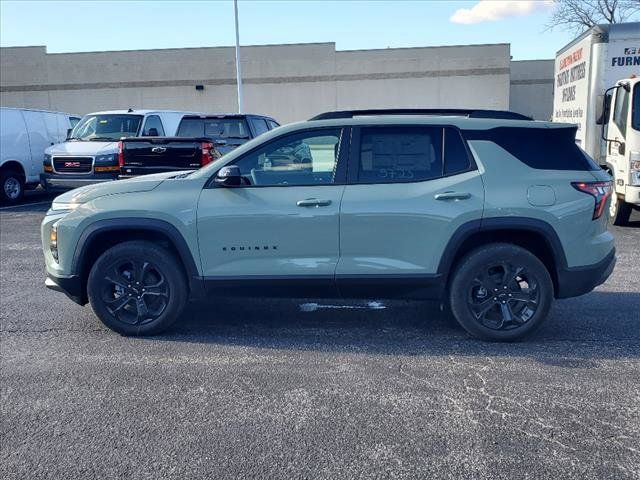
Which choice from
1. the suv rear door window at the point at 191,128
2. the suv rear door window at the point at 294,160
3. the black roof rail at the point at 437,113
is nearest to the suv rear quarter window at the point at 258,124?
the suv rear door window at the point at 191,128

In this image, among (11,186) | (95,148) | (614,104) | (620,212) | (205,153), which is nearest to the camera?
(614,104)

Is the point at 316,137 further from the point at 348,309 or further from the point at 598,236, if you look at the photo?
the point at 598,236

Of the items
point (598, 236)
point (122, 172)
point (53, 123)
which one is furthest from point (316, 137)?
point (53, 123)

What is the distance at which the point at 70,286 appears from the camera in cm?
530

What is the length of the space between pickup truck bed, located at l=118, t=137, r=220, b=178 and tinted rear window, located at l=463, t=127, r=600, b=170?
649cm

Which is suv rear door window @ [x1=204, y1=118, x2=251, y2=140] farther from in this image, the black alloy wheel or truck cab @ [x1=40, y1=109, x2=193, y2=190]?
the black alloy wheel

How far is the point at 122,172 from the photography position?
35.4ft

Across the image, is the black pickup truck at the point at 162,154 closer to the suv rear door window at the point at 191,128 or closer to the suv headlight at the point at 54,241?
the suv rear door window at the point at 191,128

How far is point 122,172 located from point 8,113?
5677 millimetres

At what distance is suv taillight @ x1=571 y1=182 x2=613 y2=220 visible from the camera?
499 centimetres

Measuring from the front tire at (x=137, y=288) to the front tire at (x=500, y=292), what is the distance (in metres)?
2.33

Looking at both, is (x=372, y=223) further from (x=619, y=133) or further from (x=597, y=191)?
(x=619, y=133)

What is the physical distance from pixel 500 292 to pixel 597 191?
1.11 metres

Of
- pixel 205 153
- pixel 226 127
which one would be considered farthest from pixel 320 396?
pixel 226 127
